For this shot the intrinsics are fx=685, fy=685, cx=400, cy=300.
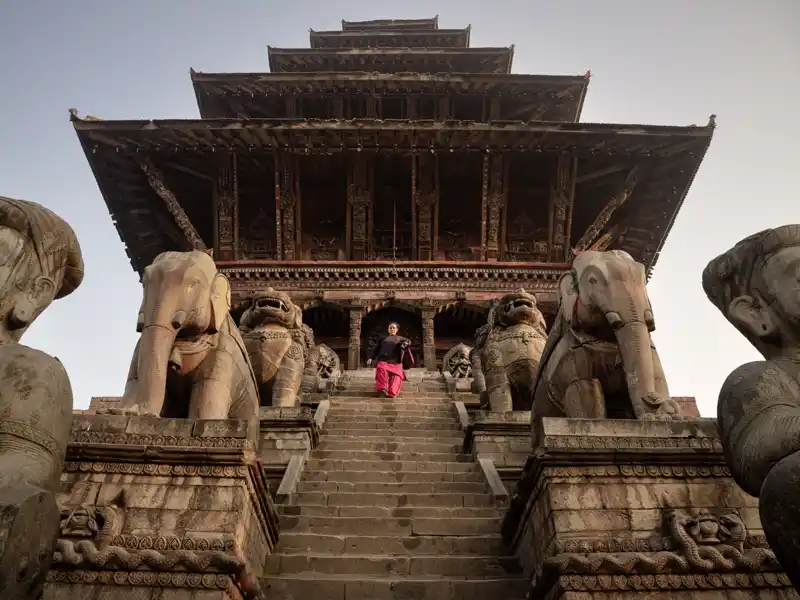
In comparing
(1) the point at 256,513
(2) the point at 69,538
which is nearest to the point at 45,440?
(2) the point at 69,538

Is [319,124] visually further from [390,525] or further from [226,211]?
[390,525]

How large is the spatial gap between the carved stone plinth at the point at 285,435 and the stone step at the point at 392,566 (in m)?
2.11

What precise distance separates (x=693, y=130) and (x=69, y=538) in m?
18.3

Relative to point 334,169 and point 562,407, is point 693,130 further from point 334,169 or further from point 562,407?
point 562,407

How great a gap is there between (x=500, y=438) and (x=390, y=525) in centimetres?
220

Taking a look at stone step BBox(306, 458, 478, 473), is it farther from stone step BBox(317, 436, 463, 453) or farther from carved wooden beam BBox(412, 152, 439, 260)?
carved wooden beam BBox(412, 152, 439, 260)

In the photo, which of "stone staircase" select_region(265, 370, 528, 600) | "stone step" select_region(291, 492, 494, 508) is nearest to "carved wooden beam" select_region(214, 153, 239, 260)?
"stone staircase" select_region(265, 370, 528, 600)

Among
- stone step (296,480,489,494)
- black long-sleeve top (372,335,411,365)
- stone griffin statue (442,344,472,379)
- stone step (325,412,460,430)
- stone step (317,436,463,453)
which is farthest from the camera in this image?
black long-sleeve top (372,335,411,365)

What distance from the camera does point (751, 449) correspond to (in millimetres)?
2617

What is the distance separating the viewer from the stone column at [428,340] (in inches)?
636

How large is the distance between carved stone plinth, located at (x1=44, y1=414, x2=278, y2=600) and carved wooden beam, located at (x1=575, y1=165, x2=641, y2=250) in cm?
1623

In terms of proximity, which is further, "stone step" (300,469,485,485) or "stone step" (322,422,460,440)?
"stone step" (322,422,460,440)

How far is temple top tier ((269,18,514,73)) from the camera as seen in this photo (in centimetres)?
2503

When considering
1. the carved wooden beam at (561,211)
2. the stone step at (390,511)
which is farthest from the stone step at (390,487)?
the carved wooden beam at (561,211)
